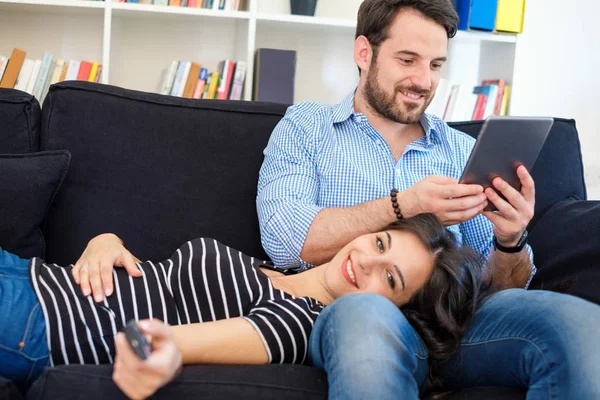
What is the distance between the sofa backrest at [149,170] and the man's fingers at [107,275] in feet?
1.01

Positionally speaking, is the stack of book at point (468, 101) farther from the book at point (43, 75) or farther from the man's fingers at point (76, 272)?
the man's fingers at point (76, 272)

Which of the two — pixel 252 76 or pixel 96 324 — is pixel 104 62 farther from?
pixel 96 324

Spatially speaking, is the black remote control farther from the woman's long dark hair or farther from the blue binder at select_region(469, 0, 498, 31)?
the blue binder at select_region(469, 0, 498, 31)

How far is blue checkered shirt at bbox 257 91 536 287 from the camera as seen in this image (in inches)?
69.2

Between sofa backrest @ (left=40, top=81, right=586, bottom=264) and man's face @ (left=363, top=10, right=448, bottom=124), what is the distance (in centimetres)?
36

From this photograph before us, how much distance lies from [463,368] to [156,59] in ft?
7.56

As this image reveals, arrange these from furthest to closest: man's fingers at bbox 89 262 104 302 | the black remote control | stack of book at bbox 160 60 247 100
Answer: stack of book at bbox 160 60 247 100, man's fingers at bbox 89 262 104 302, the black remote control

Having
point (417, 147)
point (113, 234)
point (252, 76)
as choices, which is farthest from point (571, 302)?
point (252, 76)

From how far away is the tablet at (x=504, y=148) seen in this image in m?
1.44

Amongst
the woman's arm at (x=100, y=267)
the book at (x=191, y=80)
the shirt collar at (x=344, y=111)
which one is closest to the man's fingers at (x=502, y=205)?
the shirt collar at (x=344, y=111)

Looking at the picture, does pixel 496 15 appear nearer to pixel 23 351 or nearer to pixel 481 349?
pixel 481 349

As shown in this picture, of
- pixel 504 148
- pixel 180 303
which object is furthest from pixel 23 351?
pixel 504 148

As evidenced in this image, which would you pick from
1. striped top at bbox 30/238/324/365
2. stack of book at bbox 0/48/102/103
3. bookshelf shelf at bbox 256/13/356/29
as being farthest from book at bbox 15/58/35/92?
striped top at bbox 30/238/324/365

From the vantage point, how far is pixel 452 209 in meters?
1.58
